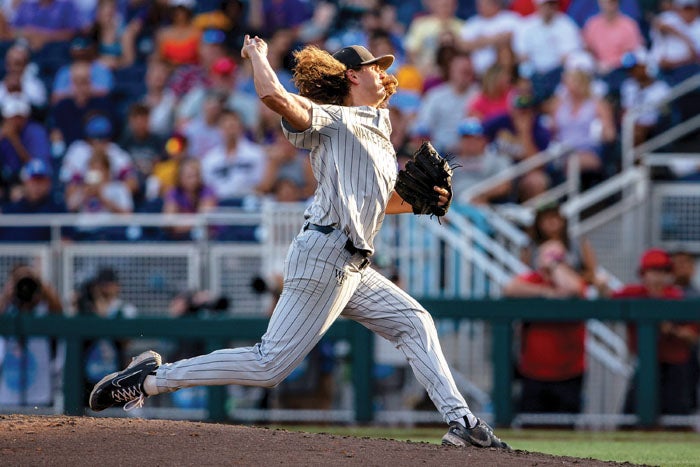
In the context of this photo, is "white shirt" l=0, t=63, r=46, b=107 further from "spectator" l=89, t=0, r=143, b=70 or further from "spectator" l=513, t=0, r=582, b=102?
"spectator" l=513, t=0, r=582, b=102

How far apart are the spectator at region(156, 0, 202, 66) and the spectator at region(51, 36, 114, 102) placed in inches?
26.5

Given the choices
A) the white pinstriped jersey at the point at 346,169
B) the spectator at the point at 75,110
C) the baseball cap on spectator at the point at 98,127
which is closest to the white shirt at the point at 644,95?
the baseball cap on spectator at the point at 98,127

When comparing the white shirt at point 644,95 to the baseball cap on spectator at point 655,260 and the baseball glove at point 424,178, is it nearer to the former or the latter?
the baseball cap on spectator at point 655,260

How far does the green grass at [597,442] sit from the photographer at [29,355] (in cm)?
223

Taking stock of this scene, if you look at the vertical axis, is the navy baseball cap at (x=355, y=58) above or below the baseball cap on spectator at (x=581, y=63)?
below

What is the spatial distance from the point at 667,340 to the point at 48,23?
8.63 metres

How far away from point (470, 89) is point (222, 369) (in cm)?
739

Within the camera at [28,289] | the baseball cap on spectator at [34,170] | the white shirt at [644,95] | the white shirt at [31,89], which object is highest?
the white shirt at [31,89]

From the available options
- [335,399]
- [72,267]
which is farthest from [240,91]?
[335,399]

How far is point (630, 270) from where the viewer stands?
11.7 m

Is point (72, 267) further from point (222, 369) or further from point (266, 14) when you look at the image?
point (222, 369)

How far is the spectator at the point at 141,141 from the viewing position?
13680mm

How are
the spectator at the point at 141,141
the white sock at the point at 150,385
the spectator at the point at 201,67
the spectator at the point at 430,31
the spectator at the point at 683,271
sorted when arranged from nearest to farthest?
the white sock at the point at 150,385 < the spectator at the point at 683,271 < the spectator at the point at 430,31 < the spectator at the point at 141,141 < the spectator at the point at 201,67

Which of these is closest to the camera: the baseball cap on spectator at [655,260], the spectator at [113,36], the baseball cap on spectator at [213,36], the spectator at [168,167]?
the baseball cap on spectator at [655,260]
